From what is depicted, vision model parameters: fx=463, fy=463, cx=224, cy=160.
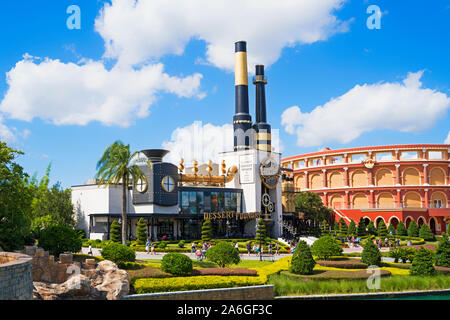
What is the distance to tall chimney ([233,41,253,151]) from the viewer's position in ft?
246

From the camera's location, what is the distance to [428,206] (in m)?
78.4

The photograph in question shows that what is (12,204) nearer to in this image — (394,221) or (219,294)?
(219,294)

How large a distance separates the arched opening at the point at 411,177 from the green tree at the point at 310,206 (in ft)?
50.3

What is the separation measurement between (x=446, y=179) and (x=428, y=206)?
630 cm

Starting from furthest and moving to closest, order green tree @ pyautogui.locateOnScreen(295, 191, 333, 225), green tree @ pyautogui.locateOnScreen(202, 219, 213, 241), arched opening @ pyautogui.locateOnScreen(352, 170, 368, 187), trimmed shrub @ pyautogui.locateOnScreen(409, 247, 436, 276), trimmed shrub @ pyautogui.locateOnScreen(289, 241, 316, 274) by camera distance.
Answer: arched opening @ pyautogui.locateOnScreen(352, 170, 368, 187)
green tree @ pyautogui.locateOnScreen(295, 191, 333, 225)
green tree @ pyautogui.locateOnScreen(202, 219, 213, 241)
trimmed shrub @ pyautogui.locateOnScreen(409, 247, 436, 276)
trimmed shrub @ pyautogui.locateOnScreen(289, 241, 316, 274)

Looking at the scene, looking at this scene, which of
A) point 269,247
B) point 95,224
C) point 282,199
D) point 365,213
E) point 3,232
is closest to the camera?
point 3,232

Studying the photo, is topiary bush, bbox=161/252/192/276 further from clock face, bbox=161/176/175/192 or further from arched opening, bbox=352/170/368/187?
arched opening, bbox=352/170/368/187

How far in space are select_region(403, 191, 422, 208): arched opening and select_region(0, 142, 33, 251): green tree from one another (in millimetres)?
64758

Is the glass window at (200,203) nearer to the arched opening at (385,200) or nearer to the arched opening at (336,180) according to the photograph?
the arched opening at (336,180)

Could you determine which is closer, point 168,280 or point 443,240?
point 168,280

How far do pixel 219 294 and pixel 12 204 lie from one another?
16.3m

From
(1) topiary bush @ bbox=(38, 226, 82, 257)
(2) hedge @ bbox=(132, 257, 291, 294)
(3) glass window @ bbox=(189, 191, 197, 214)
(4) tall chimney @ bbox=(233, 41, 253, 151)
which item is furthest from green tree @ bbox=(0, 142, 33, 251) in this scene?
(4) tall chimney @ bbox=(233, 41, 253, 151)
